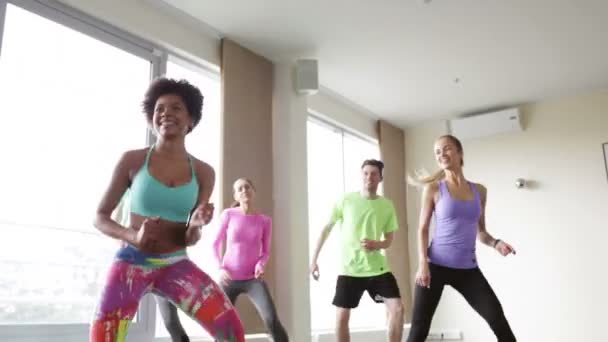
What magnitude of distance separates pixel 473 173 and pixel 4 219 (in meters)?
4.19

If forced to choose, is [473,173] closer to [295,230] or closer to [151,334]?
[295,230]

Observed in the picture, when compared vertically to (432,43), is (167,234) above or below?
below

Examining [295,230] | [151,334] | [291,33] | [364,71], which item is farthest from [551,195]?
[151,334]

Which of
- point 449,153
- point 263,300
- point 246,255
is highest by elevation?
point 449,153

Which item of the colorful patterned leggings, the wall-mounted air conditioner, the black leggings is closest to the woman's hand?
the black leggings

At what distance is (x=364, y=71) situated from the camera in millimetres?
4301

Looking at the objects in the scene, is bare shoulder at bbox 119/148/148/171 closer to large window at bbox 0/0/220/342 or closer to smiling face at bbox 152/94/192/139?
smiling face at bbox 152/94/192/139

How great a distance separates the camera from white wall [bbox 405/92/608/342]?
457 centimetres

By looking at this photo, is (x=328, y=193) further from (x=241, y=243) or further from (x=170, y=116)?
(x=170, y=116)

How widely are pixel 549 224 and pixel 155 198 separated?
418cm

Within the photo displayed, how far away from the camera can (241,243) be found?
3.02m

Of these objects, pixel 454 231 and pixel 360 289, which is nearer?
pixel 454 231

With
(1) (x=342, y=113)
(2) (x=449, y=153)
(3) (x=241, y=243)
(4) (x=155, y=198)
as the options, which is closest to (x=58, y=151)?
(3) (x=241, y=243)

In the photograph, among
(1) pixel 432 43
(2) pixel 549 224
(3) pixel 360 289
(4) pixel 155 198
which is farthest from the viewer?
(2) pixel 549 224
